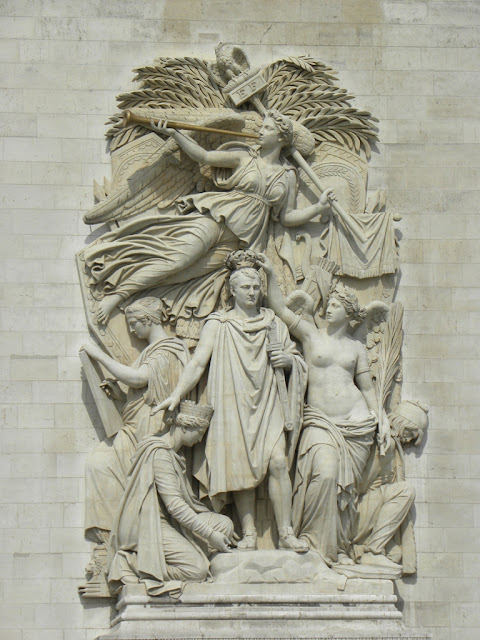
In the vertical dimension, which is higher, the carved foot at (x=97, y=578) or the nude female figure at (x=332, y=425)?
the nude female figure at (x=332, y=425)

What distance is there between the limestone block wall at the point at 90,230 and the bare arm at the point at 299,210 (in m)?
0.61

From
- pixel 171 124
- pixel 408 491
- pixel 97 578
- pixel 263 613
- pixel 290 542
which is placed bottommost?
pixel 263 613

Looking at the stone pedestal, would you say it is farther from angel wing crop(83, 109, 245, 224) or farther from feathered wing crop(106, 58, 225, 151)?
feathered wing crop(106, 58, 225, 151)

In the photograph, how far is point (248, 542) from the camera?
12.6 metres

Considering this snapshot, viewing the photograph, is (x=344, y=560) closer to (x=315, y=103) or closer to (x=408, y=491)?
(x=408, y=491)

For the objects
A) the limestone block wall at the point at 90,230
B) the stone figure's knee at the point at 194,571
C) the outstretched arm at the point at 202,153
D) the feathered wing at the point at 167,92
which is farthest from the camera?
the feathered wing at the point at 167,92

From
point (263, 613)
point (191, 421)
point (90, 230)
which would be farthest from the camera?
point (90, 230)

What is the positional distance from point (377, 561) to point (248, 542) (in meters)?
1.06

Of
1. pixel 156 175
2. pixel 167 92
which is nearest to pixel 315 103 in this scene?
pixel 167 92

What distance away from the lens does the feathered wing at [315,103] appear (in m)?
13.7

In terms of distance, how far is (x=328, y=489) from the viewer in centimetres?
1262

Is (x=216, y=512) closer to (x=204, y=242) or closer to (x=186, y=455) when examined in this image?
(x=186, y=455)

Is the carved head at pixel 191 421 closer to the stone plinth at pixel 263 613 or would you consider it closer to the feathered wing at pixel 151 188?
the stone plinth at pixel 263 613

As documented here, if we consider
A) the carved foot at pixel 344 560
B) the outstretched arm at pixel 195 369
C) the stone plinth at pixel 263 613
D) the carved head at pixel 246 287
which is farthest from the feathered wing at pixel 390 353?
the stone plinth at pixel 263 613
